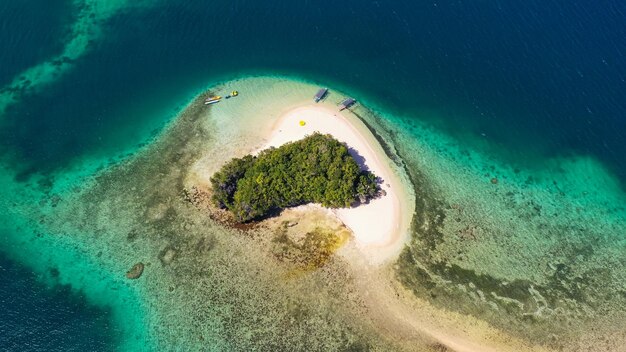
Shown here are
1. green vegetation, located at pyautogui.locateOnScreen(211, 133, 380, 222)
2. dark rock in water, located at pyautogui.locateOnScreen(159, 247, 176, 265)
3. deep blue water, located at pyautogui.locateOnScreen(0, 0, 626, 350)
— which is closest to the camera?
dark rock in water, located at pyautogui.locateOnScreen(159, 247, 176, 265)

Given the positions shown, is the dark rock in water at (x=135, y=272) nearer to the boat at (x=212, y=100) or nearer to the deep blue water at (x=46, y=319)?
the deep blue water at (x=46, y=319)

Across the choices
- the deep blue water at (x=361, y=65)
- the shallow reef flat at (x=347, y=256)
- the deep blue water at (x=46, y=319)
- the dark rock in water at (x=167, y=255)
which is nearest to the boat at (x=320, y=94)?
the deep blue water at (x=361, y=65)

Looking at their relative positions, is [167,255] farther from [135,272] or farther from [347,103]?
[347,103]

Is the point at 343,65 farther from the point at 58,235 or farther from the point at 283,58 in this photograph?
the point at 58,235

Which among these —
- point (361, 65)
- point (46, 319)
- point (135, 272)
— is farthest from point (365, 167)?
point (46, 319)

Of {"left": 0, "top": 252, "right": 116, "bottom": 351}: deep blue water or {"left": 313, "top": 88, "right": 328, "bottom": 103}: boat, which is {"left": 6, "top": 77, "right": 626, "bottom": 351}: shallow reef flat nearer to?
{"left": 0, "top": 252, "right": 116, "bottom": 351}: deep blue water

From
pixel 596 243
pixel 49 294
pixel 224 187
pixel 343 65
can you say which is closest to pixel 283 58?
pixel 343 65

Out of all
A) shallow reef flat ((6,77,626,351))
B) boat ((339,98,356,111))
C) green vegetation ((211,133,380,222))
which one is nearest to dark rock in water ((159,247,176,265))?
shallow reef flat ((6,77,626,351))
